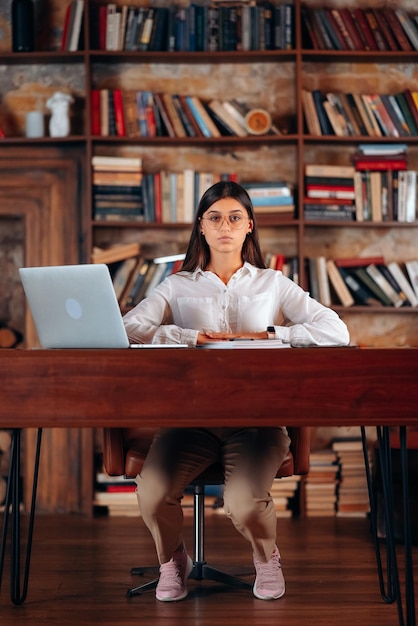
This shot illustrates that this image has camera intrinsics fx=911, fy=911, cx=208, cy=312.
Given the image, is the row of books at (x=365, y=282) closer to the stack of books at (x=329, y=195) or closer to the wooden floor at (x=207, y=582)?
the stack of books at (x=329, y=195)

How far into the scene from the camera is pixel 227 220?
307 cm

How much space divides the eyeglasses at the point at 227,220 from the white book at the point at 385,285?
1.71m

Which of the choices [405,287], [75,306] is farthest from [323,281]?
[75,306]

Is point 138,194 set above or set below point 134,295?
above

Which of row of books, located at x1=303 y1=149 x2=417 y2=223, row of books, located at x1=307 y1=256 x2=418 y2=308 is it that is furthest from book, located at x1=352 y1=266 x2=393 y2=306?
row of books, located at x1=303 y1=149 x2=417 y2=223

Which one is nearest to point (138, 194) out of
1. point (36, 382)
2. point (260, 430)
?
point (260, 430)

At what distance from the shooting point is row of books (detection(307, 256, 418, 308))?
15.1 feet

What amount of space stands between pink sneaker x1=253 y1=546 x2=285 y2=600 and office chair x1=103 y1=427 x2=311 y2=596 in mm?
124

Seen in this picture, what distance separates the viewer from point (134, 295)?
4582mm

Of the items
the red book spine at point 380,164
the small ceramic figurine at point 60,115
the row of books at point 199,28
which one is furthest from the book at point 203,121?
the red book spine at point 380,164

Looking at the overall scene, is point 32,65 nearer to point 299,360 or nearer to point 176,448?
point 176,448

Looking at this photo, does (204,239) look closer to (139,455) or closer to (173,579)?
(139,455)

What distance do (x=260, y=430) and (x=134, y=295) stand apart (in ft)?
6.56

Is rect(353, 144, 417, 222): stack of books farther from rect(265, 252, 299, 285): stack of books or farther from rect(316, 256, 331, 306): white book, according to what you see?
rect(265, 252, 299, 285): stack of books
